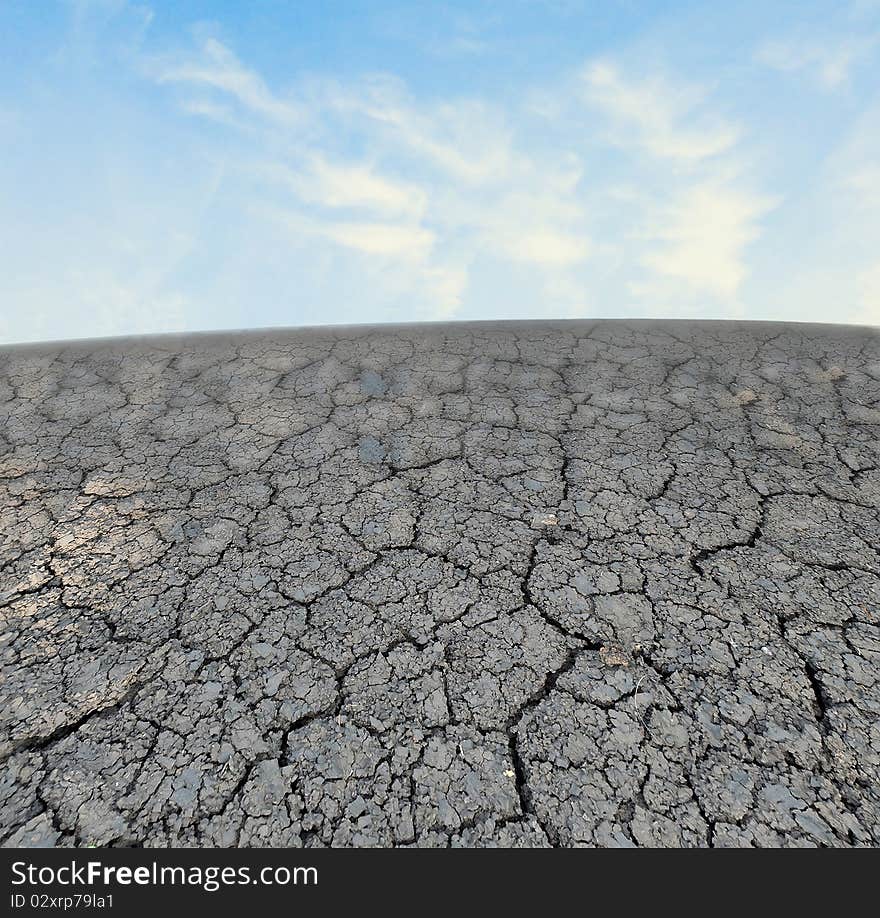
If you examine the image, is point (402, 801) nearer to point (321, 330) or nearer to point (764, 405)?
point (764, 405)

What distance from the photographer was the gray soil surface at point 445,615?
1.06 m

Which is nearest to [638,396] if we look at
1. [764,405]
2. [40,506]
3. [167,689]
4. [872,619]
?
[764,405]

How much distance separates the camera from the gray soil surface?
3.46 ft

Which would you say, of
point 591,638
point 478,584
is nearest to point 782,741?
point 591,638

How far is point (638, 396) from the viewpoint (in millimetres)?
2691

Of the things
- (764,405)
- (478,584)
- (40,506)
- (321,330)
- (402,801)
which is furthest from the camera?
(321,330)

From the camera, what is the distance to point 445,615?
57.6 inches

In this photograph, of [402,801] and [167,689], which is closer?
[402,801]

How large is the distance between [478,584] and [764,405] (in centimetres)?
180

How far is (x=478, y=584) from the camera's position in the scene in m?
1.57

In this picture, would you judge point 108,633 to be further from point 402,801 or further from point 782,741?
point 782,741
